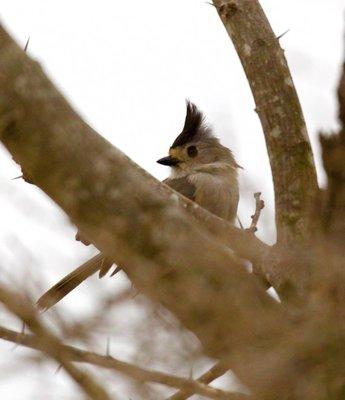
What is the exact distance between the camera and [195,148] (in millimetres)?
9203

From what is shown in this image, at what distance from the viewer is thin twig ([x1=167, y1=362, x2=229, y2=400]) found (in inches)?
109

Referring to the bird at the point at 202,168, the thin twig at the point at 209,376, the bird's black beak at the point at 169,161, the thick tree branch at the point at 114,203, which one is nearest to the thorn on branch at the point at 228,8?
the thick tree branch at the point at 114,203

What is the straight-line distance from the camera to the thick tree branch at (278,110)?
4.49 metres

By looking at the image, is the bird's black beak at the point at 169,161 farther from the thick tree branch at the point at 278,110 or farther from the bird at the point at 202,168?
the thick tree branch at the point at 278,110

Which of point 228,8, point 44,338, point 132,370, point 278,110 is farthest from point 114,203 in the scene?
point 228,8

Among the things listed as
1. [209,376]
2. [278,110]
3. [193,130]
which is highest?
[193,130]

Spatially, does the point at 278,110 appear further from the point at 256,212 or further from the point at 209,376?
the point at 209,376

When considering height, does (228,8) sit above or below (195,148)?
below

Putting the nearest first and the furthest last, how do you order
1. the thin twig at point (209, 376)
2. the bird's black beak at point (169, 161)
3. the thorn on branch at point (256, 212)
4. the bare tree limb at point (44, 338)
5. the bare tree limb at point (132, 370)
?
1. the bare tree limb at point (44, 338)
2. the bare tree limb at point (132, 370)
3. the thin twig at point (209, 376)
4. the thorn on branch at point (256, 212)
5. the bird's black beak at point (169, 161)

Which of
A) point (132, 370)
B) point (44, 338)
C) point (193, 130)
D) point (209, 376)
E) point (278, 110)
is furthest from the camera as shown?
point (193, 130)

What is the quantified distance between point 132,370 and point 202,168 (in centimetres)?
644

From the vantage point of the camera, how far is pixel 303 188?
4602 mm

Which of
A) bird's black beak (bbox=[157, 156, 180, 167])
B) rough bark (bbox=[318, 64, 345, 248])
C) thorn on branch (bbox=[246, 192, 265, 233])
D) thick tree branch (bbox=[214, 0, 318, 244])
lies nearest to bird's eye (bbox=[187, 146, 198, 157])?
bird's black beak (bbox=[157, 156, 180, 167])

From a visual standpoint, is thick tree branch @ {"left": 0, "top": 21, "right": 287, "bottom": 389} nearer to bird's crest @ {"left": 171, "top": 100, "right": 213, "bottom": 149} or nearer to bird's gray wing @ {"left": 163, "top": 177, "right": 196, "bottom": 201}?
bird's gray wing @ {"left": 163, "top": 177, "right": 196, "bottom": 201}
